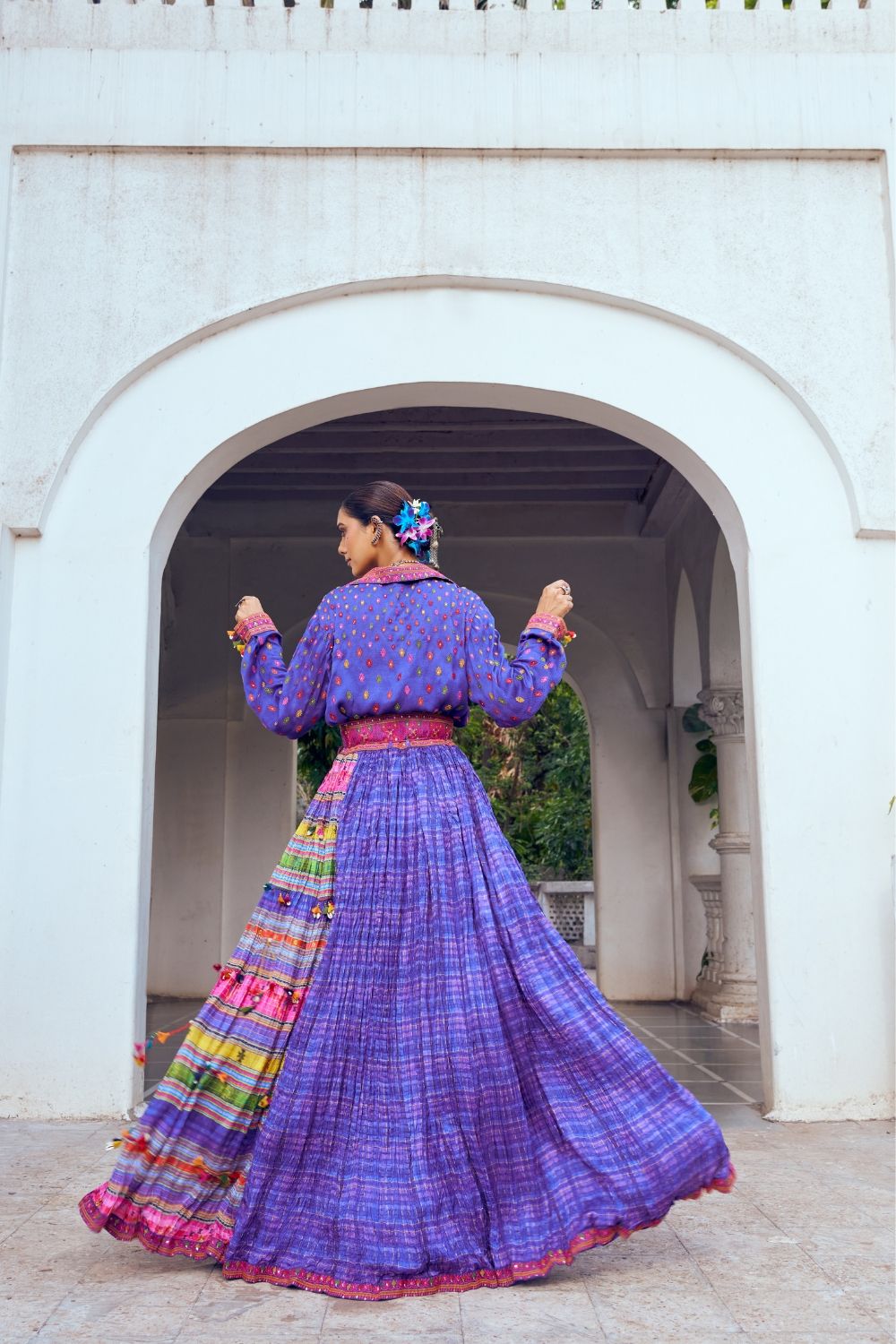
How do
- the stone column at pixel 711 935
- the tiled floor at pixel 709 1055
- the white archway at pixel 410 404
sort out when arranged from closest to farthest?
the white archway at pixel 410 404
the tiled floor at pixel 709 1055
the stone column at pixel 711 935

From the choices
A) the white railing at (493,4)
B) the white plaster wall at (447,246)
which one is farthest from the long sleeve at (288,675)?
the white railing at (493,4)

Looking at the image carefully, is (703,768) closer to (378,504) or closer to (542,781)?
(378,504)

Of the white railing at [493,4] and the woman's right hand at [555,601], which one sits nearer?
the woman's right hand at [555,601]

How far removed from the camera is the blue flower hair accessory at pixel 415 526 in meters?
2.94

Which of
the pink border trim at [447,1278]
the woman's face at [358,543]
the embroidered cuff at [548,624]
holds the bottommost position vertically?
the pink border trim at [447,1278]

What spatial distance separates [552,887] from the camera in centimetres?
1316

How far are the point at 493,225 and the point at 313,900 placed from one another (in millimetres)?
3038

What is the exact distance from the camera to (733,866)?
748 centimetres

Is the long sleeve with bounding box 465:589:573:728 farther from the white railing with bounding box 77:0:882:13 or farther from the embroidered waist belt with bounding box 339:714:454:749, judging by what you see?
the white railing with bounding box 77:0:882:13

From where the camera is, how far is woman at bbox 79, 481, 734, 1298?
2.39 meters

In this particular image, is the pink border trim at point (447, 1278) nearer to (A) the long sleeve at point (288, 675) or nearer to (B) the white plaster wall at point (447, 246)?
(A) the long sleeve at point (288, 675)

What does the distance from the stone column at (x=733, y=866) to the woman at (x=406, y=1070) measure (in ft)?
16.2

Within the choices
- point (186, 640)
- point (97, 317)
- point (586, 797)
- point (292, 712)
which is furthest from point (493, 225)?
point (586, 797)

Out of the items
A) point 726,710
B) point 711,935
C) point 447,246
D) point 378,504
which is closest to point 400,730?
point 378,504
